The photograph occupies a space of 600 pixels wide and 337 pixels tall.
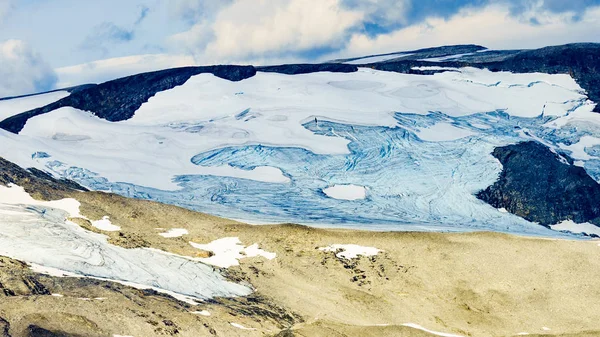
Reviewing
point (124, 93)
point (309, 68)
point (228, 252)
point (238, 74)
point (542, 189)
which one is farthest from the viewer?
point (309, 68)

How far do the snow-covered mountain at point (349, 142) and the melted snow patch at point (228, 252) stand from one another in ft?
17.8

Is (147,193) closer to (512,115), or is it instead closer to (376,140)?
(376,140)

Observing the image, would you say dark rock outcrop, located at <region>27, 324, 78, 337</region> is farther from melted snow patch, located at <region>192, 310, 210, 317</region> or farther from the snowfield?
the snowfield

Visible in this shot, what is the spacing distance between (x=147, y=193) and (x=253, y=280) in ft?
51.2

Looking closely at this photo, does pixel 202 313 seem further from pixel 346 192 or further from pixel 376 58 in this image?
pixel 376 58

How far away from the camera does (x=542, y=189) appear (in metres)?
50.1

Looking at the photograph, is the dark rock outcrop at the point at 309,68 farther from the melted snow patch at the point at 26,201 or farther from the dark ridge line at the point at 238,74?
the melted snow patch at the point at 26,201

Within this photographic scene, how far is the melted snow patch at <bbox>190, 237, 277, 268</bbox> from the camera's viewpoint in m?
33.7

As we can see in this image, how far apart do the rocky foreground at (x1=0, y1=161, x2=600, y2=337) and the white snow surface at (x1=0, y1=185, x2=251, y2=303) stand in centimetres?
91

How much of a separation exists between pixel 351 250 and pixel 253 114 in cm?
2570

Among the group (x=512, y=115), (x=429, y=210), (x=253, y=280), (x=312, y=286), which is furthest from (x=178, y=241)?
(x=512, y=115)

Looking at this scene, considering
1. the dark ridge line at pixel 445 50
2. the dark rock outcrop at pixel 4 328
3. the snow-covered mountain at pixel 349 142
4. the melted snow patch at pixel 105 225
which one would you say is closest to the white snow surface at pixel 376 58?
the dark ridge line at pixel 445 50

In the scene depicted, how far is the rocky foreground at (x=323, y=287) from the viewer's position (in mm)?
24906

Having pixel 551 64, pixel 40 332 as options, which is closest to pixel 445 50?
pixel 551 64
